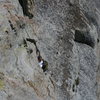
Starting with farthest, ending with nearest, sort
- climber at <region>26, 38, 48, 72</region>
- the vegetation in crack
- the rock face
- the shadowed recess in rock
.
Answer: the shadowed recess in rock
the vegetation in crack
climber at <region>26, 38, 48, 72</region>
the rock face

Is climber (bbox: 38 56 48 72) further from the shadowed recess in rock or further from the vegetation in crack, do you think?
the shadowed recess in rock

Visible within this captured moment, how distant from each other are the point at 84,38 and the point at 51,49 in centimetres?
423

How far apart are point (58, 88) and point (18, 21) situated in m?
5.45

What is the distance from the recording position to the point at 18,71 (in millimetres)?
16922

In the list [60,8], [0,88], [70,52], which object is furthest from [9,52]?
[60,8]

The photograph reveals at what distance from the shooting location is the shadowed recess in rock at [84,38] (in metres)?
24.8

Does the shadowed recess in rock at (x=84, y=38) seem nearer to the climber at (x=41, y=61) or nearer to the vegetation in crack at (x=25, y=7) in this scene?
the climber at (x=41, y=61)

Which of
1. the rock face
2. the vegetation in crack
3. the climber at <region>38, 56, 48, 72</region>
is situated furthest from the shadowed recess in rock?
the vegetation in crack

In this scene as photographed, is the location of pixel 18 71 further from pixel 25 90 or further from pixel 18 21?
pixel 18 21

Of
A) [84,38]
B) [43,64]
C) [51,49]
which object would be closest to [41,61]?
[43,64]

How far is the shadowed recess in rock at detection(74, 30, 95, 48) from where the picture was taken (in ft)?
81.3

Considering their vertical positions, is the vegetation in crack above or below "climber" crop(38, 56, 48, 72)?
above

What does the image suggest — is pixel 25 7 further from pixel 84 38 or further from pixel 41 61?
pixel 84 38

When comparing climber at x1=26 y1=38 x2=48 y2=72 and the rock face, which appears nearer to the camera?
the rock face
